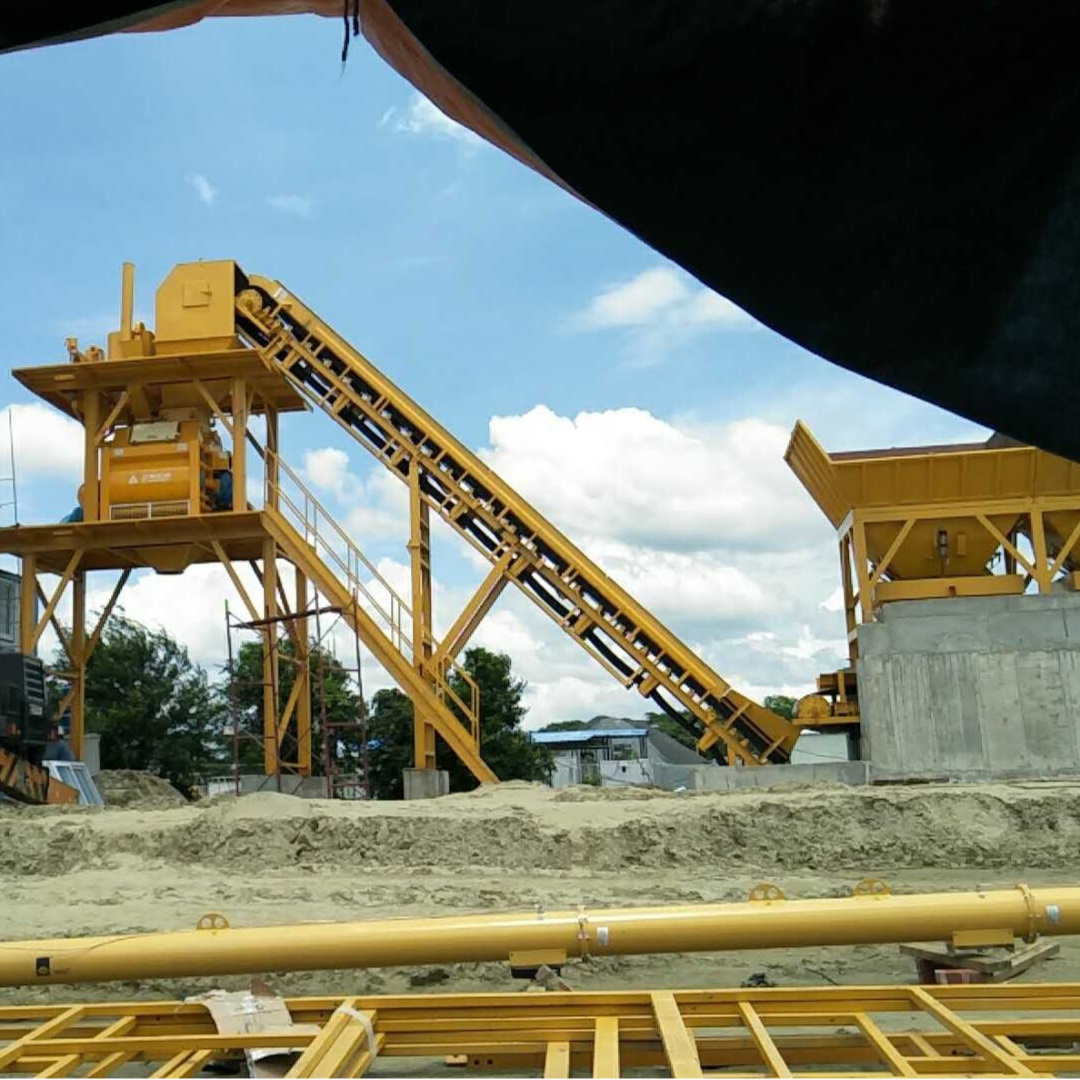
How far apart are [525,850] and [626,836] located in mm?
1243

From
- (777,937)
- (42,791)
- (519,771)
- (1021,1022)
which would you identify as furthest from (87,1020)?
(519,771)

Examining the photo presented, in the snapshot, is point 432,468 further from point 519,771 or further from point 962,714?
point 519,771

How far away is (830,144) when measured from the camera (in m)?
1.82

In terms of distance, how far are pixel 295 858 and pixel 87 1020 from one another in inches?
306

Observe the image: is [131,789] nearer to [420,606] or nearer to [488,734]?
[420,606]

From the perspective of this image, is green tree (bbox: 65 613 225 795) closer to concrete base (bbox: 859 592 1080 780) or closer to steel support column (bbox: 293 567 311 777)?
steel support column (bbox: 293 567 311 777)

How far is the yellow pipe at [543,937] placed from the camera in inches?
244

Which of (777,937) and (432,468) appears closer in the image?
(777,937)

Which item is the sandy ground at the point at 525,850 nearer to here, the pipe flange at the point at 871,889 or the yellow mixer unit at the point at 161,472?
the pipe flange at the point at 871,889

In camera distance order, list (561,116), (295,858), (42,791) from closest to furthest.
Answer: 1. (561,116)
2. (295,858)
3. (42,791)

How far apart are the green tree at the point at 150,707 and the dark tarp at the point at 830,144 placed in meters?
50.4

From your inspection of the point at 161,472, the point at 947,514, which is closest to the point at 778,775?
the point at 947,514

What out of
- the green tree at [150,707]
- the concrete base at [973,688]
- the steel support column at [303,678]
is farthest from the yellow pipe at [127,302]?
the green tree at [150,707]

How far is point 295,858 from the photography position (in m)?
14.5
